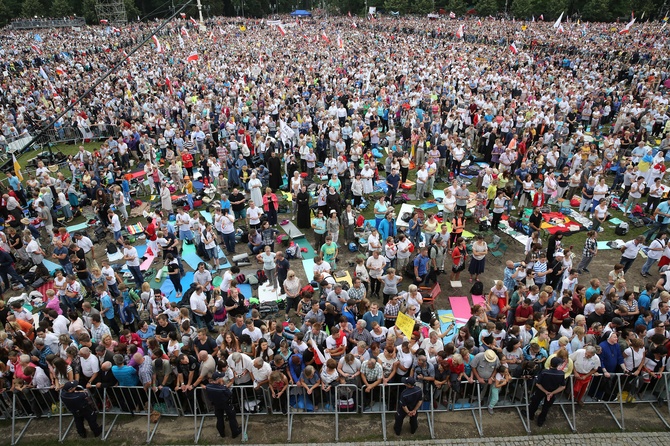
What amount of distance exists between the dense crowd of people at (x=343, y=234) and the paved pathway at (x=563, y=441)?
675 mm

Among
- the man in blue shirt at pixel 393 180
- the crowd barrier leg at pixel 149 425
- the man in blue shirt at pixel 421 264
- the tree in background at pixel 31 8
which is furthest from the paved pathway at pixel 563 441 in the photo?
the tree in background at pixel 31 8

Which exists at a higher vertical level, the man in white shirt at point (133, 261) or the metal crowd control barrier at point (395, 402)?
the man in white shirt at point (133, 261)

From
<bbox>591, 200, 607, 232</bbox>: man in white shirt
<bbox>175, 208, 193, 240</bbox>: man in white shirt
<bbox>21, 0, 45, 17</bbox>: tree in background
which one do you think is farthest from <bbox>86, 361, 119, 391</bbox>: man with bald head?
<bbox>21, 0, 45, 17</bbox>: tree in background

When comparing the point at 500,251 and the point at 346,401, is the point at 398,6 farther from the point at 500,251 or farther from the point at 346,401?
the point at 346,401

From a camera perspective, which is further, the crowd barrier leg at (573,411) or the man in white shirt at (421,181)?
the man in white shirt at (421,181)

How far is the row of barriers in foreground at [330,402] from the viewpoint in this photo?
7.42m

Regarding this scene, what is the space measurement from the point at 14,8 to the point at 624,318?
96.9m

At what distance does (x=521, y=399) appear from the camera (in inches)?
303

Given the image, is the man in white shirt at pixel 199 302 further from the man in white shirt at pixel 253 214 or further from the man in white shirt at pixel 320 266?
the man in white shirt at pixel 253 214

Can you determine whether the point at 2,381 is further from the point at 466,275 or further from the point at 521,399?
the point at 466,275

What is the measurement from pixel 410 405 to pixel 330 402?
1.62 meters

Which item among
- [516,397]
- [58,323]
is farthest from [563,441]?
[58,323]

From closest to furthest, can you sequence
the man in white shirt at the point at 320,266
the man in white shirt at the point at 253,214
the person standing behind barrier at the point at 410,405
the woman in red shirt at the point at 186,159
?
the person standing behind barrier at the point at 410,405 → the man in white shirt at the point at 320,266 → the man in white shirt at the point at 253,214 → the woman in red shirt at the point at 186,159

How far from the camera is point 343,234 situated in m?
13.3
